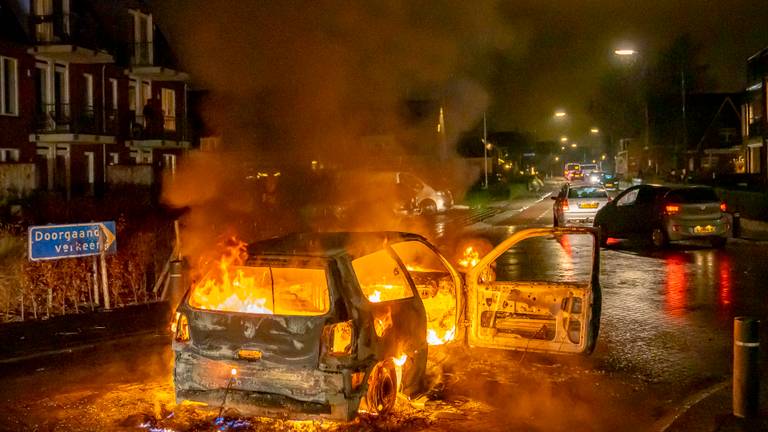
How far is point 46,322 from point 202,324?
5.16 meters

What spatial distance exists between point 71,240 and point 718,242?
13634 millimetres

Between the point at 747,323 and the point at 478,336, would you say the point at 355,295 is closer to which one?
the point at 478,336

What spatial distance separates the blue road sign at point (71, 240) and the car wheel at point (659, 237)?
11.9 metres

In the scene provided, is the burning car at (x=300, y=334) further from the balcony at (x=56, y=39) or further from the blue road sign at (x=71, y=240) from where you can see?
the balcony at (x=56, y=39)

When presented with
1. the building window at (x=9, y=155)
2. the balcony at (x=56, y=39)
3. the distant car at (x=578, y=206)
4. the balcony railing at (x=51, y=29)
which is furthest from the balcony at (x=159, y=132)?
the distant car at (x=578, y=206)

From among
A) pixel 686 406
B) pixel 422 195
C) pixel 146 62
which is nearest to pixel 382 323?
pixel 686 406

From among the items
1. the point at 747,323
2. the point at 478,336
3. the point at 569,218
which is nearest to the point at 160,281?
the point at 478,336

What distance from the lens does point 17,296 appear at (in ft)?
Answer: 32.7

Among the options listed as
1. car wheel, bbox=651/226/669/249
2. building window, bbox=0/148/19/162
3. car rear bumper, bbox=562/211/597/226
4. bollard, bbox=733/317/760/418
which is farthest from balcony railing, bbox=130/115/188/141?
bollard, bbox=733/317/760/418

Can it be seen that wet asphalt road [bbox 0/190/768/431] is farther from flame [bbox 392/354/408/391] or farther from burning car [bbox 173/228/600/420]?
burning car [bbox 173/228/600/420]

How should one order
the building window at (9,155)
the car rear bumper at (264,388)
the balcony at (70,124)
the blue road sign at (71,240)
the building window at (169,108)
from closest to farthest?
the car rear bumper at (264,388)
the blue road sign at (71,240)
the building window at (9,155)
the balcony at (70,124)
the building window at (169,108)

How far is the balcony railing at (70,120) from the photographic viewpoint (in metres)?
24.9

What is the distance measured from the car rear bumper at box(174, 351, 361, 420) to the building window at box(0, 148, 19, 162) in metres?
20.6

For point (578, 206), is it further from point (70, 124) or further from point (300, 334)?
point (300, 334)
